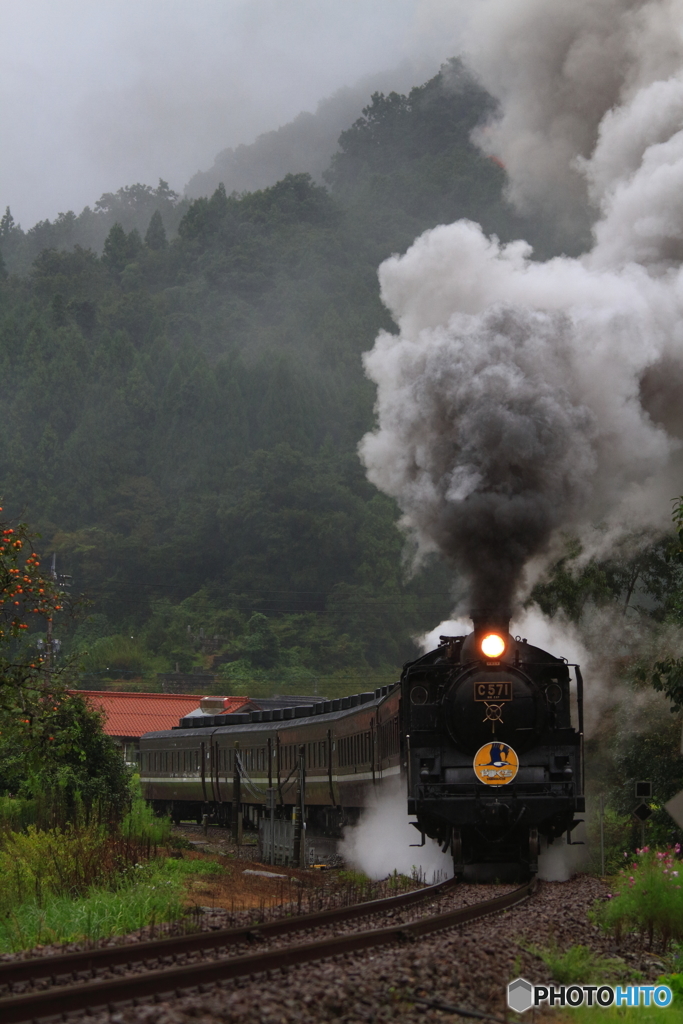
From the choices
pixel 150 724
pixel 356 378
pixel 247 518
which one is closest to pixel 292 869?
pixel 150 724

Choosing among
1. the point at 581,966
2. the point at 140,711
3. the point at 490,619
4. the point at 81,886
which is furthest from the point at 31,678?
the point at 140,711

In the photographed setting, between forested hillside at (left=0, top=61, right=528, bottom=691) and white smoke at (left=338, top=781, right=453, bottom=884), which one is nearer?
white smoke at (left=338, top=781, right=453, bottom=884)

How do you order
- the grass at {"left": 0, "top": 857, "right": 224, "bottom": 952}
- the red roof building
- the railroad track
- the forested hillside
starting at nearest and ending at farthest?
the railroad track, the grass at {"left": 0, "top": 857, "right": 224, "bottom": 952}, the red roof building, the forested hillside

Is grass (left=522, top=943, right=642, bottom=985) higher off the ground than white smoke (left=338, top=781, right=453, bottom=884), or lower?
higher

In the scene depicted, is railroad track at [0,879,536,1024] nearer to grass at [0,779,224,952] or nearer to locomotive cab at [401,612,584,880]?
grass at [0,779,224,952]

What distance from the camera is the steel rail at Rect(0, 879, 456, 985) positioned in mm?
7328

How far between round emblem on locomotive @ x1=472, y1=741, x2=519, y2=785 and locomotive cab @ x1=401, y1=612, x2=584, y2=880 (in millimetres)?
12

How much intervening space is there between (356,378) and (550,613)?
94561mm

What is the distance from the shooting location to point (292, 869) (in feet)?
60.4

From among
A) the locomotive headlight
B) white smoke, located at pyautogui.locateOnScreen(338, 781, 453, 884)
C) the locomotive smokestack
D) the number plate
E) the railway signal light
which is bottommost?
→ white smoke, located at pyautogui.locateOnScreen(338, 781, 453, 884)

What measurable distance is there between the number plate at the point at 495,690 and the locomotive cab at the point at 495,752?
0.04ft

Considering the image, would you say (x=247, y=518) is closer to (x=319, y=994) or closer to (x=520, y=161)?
(x=520, y=161)
